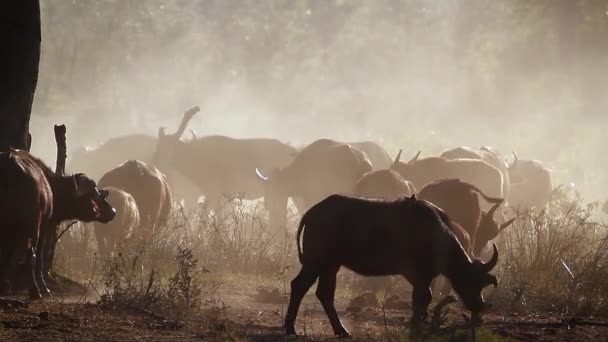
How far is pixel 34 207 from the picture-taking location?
24.2 ft

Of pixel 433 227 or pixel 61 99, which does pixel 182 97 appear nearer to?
pixel 61 99

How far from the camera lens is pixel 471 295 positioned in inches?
278

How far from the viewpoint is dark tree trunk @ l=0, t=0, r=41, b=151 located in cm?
864

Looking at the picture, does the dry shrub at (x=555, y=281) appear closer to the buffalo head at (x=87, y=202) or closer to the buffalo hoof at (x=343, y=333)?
the buffalo hoof at (x=343, y=333)

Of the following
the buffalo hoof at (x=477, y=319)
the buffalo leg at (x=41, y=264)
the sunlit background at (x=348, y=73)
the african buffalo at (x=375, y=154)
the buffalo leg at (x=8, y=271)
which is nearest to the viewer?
the buffalo hoof at (x=477, y=319)

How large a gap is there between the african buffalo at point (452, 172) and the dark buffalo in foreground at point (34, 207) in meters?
7.17

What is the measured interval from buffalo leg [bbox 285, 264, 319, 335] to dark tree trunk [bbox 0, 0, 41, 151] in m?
3.84

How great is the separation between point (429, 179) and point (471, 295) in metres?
7.90

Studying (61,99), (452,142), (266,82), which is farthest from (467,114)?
(61,99)

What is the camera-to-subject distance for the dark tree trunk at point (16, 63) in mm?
8637

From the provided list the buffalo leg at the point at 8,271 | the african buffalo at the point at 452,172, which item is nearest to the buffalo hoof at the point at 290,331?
the buffalo leg at the point at 8,271

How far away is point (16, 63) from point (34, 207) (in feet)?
6.82

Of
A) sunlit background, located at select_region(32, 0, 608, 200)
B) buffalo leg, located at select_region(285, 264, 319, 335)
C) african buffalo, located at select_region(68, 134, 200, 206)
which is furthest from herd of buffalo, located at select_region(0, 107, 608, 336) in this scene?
sunlit background, located at select_region(32, 0, 608, 200)

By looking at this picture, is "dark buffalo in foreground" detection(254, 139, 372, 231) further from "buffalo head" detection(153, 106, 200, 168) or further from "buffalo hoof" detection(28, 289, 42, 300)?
"buffalo hoof" detection(28, 289, 42, 300)
